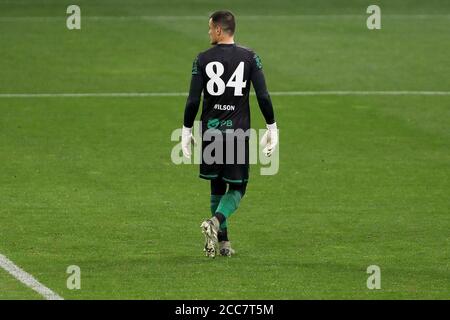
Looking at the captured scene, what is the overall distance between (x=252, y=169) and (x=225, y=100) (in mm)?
5862

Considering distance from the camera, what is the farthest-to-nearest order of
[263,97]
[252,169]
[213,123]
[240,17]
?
[240,17]
[252,169]
[213,123]
[263,97]

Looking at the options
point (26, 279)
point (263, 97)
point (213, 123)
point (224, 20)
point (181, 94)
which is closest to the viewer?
point (26, 279)

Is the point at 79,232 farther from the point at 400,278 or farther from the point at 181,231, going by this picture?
the point at 400,278

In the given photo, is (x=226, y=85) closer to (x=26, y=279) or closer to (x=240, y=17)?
(x=26, y=279)

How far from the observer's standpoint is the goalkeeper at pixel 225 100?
13055 millimetres

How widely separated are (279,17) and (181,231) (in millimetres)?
19496

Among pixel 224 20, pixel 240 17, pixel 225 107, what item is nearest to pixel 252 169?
pixel 225 107

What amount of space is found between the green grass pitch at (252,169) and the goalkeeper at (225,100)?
0.83 m

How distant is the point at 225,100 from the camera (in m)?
13.1

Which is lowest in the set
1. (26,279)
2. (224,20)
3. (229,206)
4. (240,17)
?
(26,279)

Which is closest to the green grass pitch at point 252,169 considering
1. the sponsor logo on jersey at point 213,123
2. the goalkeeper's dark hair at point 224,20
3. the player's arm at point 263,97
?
the player's arm at point 263,97

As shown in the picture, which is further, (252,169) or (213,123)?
(252,169)

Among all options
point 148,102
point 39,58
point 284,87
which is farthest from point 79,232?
point 39,58

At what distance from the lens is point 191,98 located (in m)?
13.1
